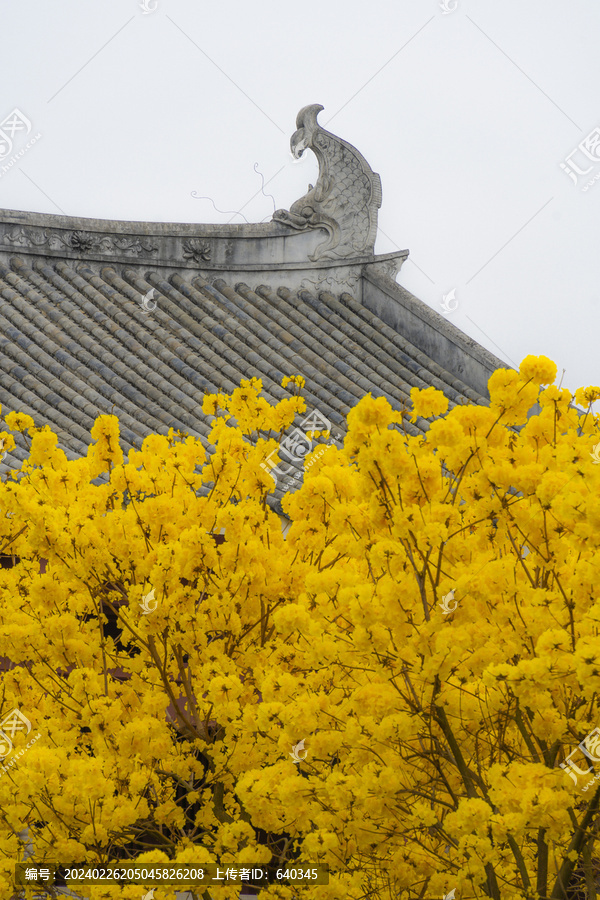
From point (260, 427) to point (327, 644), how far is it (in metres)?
1.57

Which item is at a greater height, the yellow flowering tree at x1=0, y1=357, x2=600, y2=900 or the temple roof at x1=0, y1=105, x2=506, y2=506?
the temple roof at x1=0, y1=105, x2=506, y2=506

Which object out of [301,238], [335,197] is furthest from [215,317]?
[335,197]

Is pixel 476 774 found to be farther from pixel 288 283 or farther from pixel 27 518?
pixel 288 283

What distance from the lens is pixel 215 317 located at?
10867 mm

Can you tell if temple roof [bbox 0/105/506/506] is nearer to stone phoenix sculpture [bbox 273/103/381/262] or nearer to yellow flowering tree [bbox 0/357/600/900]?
stone phoenix sculpture [bbox 273/103/381/262]

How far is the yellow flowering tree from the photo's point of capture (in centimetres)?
384

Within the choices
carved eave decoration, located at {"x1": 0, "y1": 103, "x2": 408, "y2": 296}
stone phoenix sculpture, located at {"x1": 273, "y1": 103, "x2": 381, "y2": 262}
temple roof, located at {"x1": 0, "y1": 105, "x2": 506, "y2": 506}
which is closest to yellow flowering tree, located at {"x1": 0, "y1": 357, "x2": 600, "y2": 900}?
temple roof, located at {"x1": 0, "y1": 105, "x2": 506, "y2": 506}

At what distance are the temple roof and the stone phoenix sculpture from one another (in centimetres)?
2

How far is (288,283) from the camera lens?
1174 centimetres

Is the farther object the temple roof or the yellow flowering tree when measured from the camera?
the temple roof

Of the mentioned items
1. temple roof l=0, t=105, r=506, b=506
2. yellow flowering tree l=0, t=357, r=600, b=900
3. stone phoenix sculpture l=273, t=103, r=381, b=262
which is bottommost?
yellow flowering tree l=0, t=357, r=600, b=900

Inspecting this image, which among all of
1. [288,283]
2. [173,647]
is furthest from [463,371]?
[173,647]

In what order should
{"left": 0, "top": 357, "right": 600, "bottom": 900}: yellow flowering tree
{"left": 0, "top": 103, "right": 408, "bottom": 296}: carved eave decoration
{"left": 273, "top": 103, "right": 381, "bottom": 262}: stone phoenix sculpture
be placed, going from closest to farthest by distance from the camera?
1. {"left": 0, "top": 357, "right": 600, "bottom": 900}: yellow flowering tree
2. {"left": 0, "top": 103, "right": 408, "bottom": 296}: carved eave decoration
3. {"left": 273, "top": 103, "right": 381, "bottom": 262}: stone phoenix sculpture

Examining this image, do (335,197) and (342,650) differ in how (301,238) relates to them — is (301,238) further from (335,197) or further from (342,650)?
(342,650)
